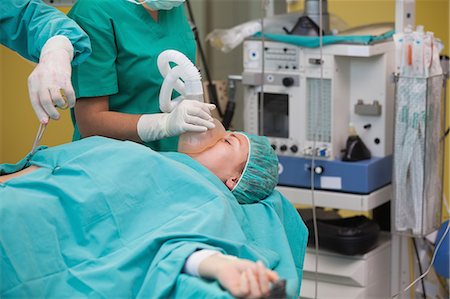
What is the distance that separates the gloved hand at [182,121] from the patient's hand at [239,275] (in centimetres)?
51

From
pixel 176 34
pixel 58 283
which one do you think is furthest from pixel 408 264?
pixel 58 283

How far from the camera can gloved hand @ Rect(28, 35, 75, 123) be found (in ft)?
5.49

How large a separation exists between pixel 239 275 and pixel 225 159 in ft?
1.99

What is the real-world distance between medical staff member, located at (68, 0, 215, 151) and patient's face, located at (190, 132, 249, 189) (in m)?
0.10

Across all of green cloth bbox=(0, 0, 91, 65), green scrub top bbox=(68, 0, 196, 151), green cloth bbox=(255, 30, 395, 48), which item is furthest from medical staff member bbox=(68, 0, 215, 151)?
green cloth bbox=(255, 30, 395, 48)

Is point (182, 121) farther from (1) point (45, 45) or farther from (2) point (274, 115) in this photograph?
(2) point (274, 115)

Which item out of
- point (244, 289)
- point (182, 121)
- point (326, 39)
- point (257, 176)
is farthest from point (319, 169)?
point (244, 289)

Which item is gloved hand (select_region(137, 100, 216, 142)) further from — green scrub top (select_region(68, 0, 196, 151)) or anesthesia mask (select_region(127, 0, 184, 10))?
anesthesia mask (select_region(127, 0, 184, 10))

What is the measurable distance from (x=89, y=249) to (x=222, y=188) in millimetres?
368

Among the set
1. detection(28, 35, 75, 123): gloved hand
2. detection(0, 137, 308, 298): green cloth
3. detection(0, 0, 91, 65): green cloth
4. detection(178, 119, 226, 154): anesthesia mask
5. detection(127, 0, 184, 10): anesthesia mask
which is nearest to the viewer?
detection(0, 137, 308, 298): green cloth

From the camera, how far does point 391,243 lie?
3068mm

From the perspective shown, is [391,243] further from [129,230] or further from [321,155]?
[129,230]

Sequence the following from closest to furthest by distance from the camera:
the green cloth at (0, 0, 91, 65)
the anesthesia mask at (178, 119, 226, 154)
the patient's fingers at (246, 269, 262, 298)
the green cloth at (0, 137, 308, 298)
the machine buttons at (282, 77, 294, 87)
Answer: the patient's fingers at (246, 269, 262, 298) < the green cloth at (0, 137, 308, 298) < the green cloth at (0, 0, 91, 65) < the anesthesia mask at (178, 119, 226, 154) < the machine buttons at (282, 77, 294, 87)

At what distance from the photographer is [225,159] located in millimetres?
2016
